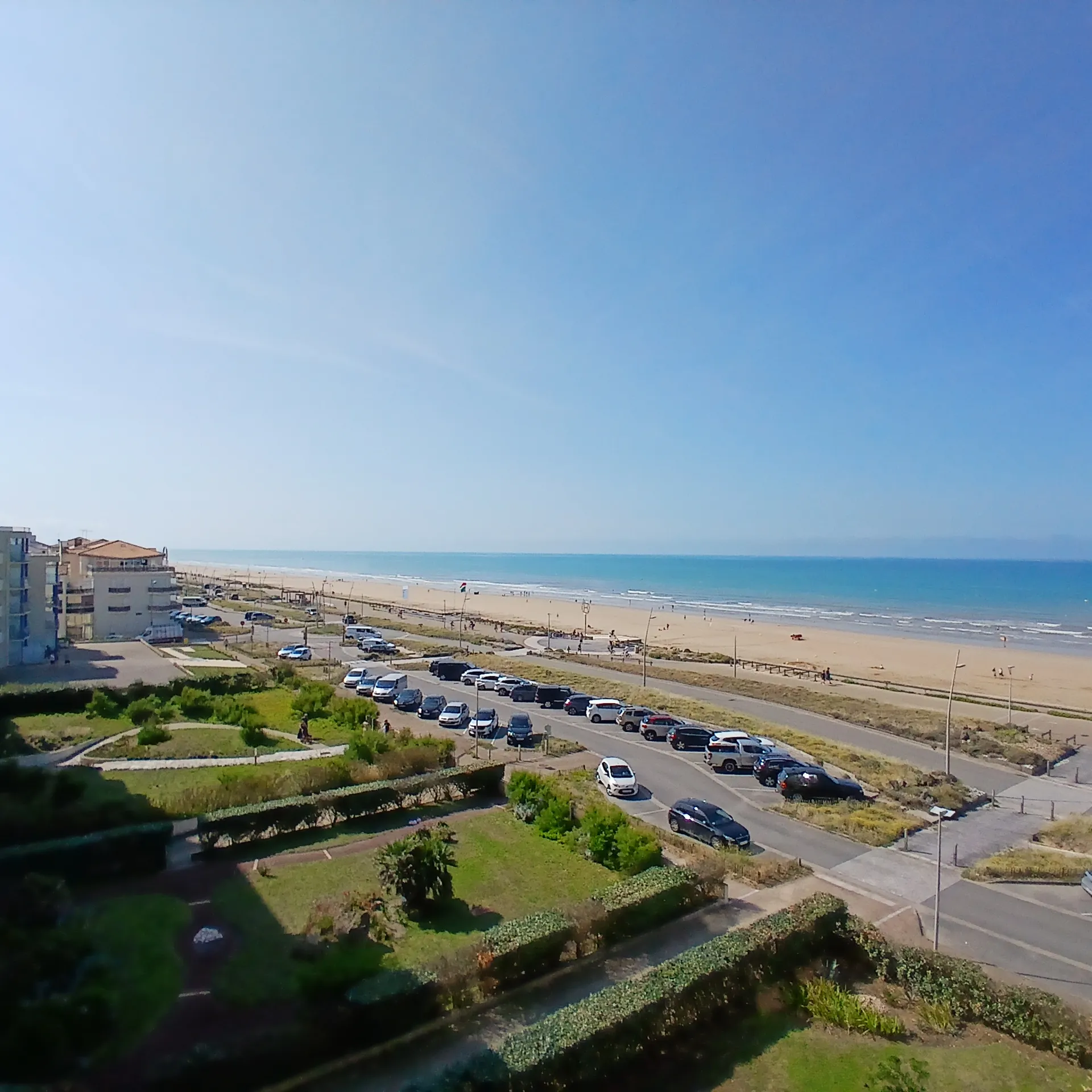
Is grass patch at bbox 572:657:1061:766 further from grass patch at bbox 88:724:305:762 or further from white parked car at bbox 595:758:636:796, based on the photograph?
grass patch at bbox 88:724:305:762

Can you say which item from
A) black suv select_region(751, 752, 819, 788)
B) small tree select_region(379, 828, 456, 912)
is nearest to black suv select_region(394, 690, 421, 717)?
black suv select_region(751, 752, 819, 788)

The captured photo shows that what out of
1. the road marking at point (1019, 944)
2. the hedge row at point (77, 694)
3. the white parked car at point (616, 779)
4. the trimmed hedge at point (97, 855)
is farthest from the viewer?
the hedge row at point (77, 694)

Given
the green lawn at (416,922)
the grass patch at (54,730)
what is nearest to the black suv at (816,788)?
the green lawn at (416,922)

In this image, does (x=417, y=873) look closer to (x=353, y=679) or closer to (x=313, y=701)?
(x=313, y=701)

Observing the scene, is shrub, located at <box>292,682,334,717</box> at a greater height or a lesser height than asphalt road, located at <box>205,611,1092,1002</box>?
greater

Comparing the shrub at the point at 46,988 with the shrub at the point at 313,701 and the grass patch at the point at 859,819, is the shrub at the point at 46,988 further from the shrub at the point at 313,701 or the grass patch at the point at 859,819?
the shrub at the point at 313,701

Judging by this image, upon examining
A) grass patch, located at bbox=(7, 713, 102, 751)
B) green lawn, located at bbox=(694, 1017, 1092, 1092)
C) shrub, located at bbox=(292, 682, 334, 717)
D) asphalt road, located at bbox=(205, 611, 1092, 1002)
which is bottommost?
asphalt road, located at bbox=(205, 611, 1092, 1002)
